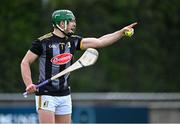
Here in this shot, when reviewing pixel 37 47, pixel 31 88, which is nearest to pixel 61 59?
pixel 37 47

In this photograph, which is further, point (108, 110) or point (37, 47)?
point (108, 110)

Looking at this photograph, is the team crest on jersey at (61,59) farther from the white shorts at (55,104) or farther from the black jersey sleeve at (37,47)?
the white shorts at (55,104)

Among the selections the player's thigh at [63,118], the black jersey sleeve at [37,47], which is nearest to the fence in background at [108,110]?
the player's thigh at [63,118]

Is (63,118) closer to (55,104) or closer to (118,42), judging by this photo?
(55,104)

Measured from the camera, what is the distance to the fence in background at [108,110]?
50.2ft

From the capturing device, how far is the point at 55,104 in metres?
9.46

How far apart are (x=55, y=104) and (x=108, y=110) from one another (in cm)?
614

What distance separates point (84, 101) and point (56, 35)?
252 inches

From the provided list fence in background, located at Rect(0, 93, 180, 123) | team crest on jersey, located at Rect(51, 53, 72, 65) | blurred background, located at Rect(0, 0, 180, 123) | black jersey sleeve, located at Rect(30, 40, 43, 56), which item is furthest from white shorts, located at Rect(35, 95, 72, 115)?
blurred background, located at Rect(0, 0, 180, 123)

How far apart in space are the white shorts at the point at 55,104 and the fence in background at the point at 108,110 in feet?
18.4

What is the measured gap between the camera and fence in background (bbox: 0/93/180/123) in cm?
1529

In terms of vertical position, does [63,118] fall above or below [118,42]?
below

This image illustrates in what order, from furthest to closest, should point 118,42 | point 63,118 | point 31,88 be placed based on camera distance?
point 118,42 → point 63,118 → point 31,88

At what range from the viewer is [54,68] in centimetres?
945
